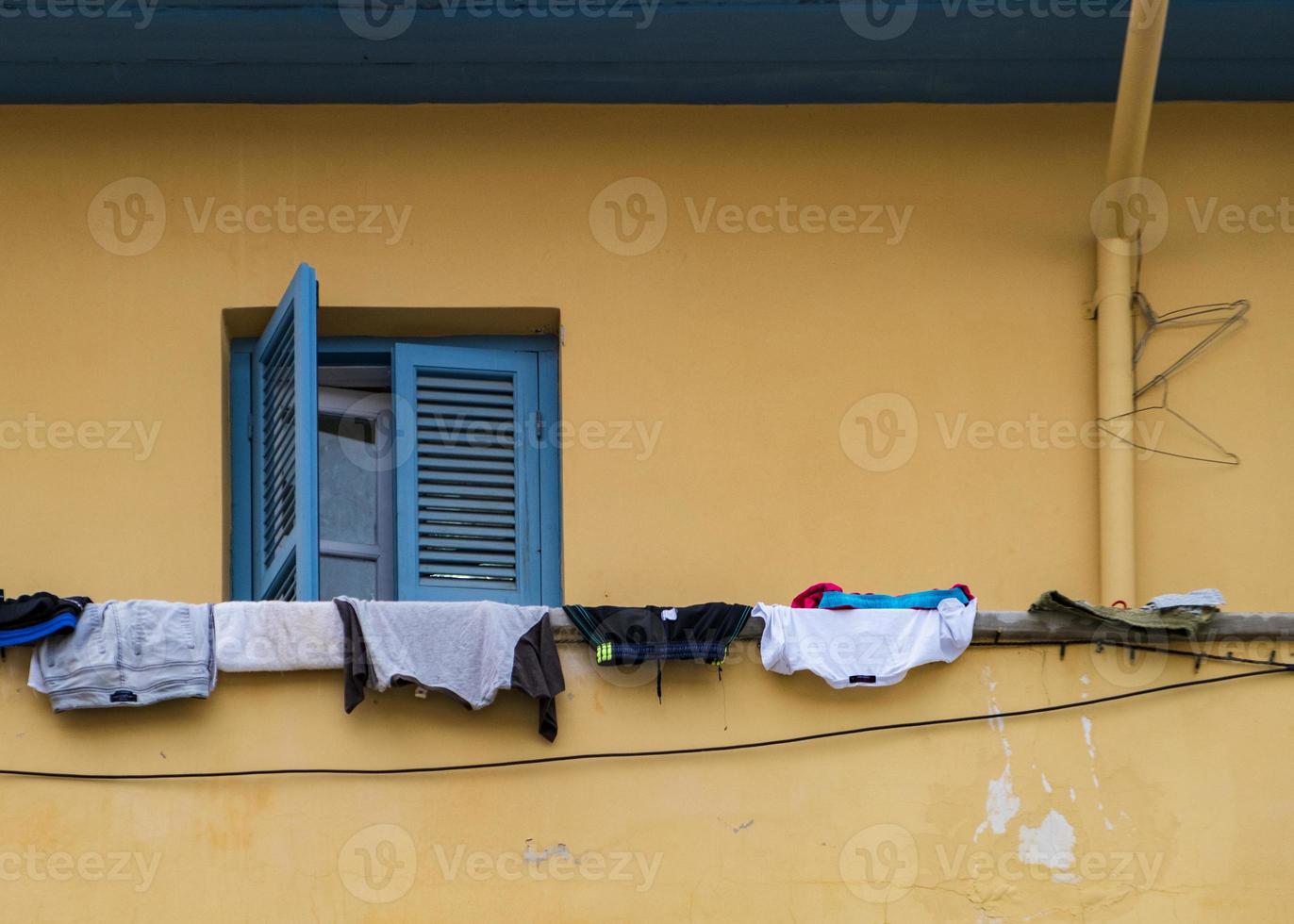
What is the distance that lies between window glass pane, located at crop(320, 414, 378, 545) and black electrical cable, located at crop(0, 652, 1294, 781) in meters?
1.91

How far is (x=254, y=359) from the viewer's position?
400 inches

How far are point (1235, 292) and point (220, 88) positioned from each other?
456 centimetres

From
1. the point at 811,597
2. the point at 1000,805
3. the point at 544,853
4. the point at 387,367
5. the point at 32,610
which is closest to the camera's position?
the point at 32,610

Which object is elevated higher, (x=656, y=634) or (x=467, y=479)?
(x=467, y=479)

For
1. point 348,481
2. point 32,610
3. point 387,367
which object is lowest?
point 32,610

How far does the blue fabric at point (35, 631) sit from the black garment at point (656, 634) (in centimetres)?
180

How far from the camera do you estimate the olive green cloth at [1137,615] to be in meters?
8.58

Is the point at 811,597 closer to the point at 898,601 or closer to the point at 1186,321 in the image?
the point at 898,601

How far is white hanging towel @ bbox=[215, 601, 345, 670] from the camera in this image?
331 inches

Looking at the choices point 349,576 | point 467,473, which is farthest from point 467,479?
point 349,576

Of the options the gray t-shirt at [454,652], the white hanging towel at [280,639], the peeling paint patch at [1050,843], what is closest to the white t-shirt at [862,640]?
the peeling paint patch at [1050,843]

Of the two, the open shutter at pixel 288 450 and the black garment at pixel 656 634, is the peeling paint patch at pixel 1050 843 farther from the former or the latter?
the open shutter at pixel 288 450

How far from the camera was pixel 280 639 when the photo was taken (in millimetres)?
8406

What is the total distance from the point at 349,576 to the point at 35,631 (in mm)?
1987
